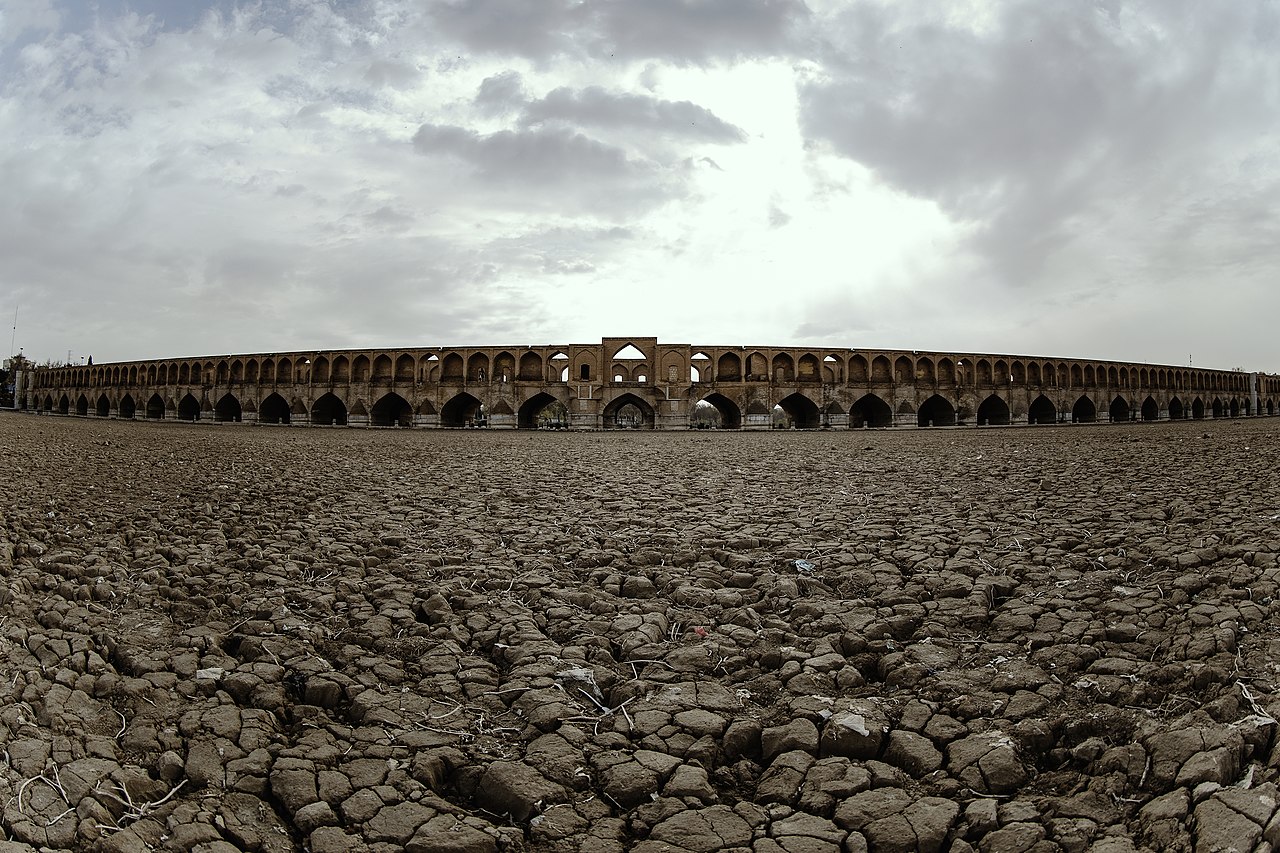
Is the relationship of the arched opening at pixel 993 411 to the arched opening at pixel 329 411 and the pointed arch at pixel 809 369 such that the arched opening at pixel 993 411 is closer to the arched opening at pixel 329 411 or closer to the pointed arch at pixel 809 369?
the pointed arch at pixel 809 369

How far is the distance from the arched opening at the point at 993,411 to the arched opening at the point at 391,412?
30723 millimetres

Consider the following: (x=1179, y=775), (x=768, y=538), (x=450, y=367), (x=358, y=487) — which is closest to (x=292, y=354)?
(x=450, y=367)

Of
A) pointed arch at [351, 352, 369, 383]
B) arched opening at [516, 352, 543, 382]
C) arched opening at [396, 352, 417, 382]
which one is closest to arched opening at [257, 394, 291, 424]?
pointed arch at [351, 352, 369, 383]

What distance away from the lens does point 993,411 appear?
38688mm

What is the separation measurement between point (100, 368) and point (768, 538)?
59295mm

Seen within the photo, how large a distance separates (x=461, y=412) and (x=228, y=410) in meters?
14.8

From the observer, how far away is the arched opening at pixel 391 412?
35906 mm

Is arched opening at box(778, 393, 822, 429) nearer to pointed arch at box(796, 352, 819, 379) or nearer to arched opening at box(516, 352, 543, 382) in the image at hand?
pointed arch at box(796, 352, 819, 379)

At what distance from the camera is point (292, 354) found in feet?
124

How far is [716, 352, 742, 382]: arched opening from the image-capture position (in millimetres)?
33719

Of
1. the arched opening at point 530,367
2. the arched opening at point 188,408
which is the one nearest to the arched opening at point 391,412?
the arched opening at point 530,367

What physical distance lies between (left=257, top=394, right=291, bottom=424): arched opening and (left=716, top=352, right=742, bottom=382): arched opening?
24.0 metres

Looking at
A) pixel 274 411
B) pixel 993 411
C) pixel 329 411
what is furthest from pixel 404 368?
pixel 993 411

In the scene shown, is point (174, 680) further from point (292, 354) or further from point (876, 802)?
point (292, 354)
